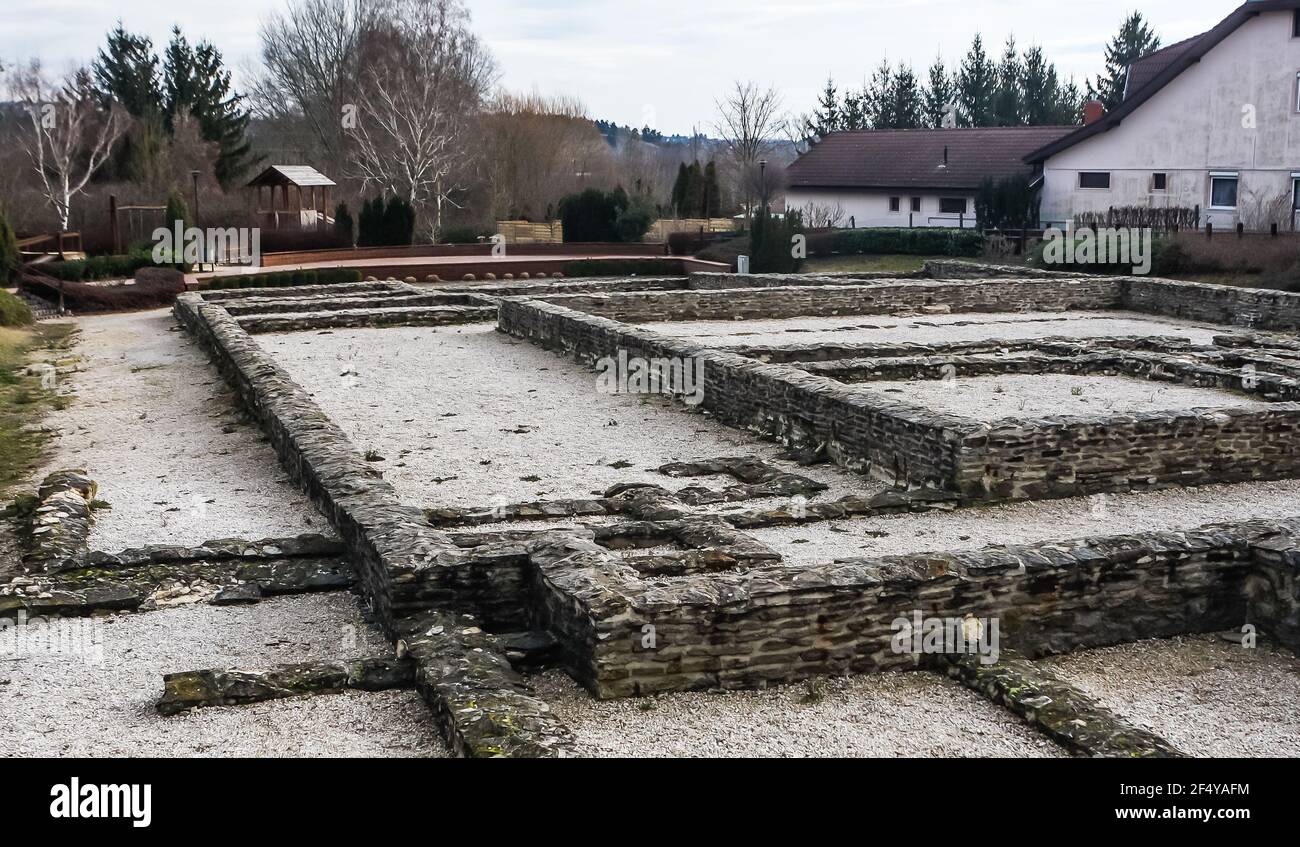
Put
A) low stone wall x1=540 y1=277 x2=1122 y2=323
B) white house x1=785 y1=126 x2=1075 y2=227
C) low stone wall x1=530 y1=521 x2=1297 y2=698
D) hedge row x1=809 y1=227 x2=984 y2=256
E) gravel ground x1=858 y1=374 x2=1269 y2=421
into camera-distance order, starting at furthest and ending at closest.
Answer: white house x1=785 y1=126 x2=1075 y2=227 < hedge row x1=809 y1=227 x2=984 y2=256 < low stone wall x1=540 y1=277 x2=1122 y2=323 < gravel ground x1=858 y1=374 x2=1269 y2=421 < low stone wall x1=530 y1=521 x2=1297 y2=698

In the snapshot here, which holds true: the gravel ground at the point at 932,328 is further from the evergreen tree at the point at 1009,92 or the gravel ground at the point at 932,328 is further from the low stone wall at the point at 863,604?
the evergreen tree at the point at 1009,92

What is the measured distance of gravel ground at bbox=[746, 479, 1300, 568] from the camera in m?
8.99

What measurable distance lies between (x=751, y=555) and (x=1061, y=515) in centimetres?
295

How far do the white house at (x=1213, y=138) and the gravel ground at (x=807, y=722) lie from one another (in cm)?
2784

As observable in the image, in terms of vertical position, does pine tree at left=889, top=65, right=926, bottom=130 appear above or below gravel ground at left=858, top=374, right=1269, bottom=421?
above

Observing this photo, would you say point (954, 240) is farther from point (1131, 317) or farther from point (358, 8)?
point (358, 8)

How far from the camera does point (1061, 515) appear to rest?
9875 mm

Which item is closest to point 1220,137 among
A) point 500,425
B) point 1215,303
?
point 1215,303

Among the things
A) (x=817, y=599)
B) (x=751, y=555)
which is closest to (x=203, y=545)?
(x=751, y=555)

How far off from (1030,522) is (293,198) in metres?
37.3

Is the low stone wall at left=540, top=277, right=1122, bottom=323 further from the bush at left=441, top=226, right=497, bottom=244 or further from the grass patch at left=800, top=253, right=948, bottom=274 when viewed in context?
the bush at left=441, top=226, right=497, bottom=244

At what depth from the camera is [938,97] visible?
7175 centimetres

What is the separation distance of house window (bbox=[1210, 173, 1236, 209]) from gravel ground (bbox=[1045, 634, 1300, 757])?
28.6m

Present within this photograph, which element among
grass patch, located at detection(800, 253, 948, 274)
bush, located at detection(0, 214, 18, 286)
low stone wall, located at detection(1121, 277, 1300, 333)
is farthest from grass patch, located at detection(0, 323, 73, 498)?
grass patch, located at detection(800, 253, 948, 274)
